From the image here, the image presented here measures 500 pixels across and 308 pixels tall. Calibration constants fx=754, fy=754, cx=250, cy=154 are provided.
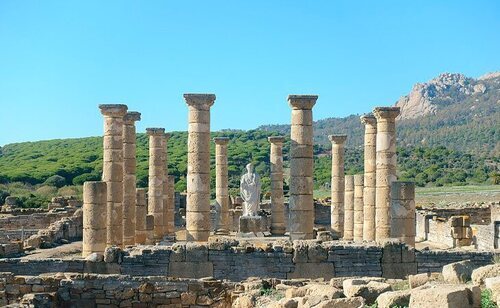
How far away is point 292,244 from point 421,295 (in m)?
8.51

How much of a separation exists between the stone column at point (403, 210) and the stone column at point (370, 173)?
474cm

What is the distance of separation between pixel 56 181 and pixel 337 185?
116 feet

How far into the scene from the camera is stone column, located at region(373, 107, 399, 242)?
21.8 meters

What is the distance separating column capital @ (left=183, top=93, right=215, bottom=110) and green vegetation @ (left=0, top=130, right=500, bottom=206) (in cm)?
2787

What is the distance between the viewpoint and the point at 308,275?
1620cm

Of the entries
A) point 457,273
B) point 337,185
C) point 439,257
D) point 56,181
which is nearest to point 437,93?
point 56,181

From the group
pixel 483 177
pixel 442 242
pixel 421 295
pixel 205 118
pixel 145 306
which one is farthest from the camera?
pixel 483 177

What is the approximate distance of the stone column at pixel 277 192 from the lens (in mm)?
29562

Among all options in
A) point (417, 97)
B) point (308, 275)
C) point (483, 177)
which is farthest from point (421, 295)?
point (417, 97)

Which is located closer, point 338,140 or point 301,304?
point 301,304

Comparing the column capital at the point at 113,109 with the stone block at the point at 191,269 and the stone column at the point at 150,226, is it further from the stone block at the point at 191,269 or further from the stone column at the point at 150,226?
the stone column at the point at 150,226

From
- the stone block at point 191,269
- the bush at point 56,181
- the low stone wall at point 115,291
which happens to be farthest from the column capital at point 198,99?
the bush at point 56,181

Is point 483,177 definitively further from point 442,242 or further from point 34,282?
point 34,282

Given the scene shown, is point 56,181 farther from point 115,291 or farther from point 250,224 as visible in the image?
point 115,291
